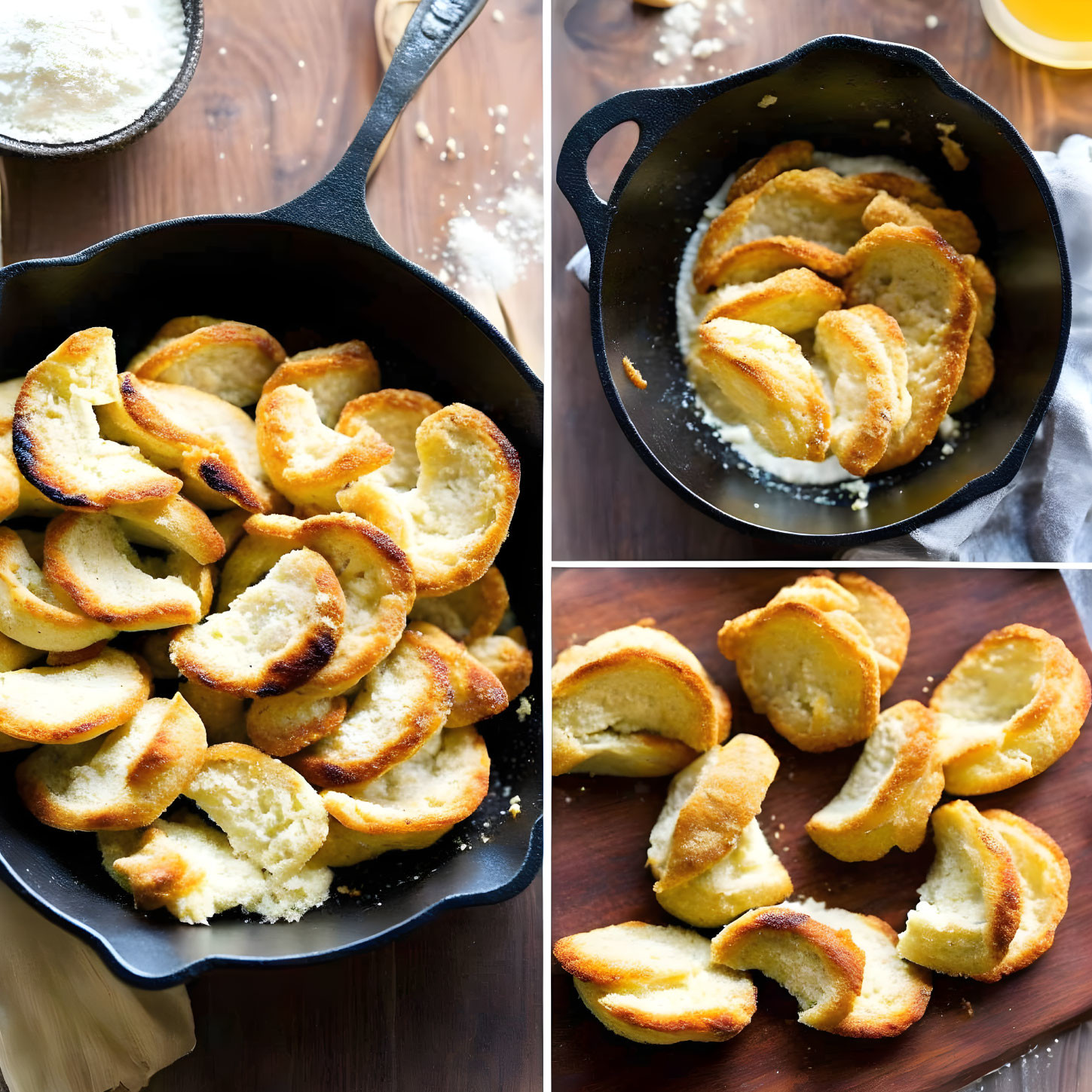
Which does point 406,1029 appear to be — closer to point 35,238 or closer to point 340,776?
point 340,776

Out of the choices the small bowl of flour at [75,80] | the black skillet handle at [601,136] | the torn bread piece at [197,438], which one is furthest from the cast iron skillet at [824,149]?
the small bowl of flour at [75,80]

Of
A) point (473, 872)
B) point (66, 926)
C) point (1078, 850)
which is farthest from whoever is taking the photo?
point (1078, 850)

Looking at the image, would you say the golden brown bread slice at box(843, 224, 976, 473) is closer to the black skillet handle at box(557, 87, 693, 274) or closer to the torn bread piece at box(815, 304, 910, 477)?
the torn bread piece at box(815, 304, 910, 477)

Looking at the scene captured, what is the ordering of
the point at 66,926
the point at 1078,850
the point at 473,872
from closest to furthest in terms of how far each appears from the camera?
the point at 66,926 → the point at 473,872 → the point at 1078,850

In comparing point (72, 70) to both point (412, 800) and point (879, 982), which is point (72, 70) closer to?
point (412, 800)

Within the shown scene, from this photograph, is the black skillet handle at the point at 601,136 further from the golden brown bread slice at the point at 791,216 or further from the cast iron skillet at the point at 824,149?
the golden brown bread slice at the point at 791,216

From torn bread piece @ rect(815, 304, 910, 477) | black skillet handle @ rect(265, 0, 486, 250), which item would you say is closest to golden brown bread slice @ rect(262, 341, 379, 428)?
black skillet handle @ rect(265, 0, 486, 250)

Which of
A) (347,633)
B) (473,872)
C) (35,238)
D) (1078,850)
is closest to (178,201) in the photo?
(35,238)

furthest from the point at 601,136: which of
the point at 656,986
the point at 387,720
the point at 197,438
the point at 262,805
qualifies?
the point at 656,986
